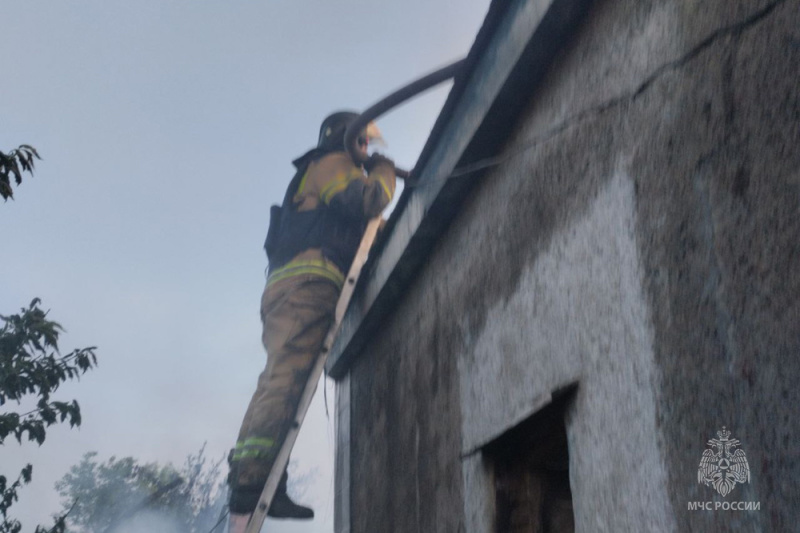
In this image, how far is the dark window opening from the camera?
8.39 feet

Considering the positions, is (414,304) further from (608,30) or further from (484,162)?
(608,30)

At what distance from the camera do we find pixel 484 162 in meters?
3.01

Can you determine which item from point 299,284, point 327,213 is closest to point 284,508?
A: point 299,284

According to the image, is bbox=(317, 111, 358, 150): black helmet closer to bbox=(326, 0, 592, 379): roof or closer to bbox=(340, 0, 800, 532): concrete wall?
bbox=(326, 0, 592, 379): roof

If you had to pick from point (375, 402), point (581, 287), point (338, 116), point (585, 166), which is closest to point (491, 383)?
point (581, 287)

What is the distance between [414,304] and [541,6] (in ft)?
6.17

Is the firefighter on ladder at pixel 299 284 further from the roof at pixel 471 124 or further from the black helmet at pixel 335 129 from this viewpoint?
the roof at pixel 471 124

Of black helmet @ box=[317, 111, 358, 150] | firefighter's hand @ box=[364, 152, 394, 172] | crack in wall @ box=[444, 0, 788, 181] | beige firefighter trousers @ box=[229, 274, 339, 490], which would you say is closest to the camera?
crack in wall @ box=[444, 0, 788, 181]

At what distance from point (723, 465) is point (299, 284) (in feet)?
12.3

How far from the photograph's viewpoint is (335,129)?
19.1 ft

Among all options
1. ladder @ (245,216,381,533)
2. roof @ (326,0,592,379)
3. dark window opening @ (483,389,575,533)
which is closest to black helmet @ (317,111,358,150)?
ladder @ (245,216,381,533)

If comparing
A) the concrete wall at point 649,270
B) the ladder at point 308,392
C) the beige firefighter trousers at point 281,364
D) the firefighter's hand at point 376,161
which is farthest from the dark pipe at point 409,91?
the concrete wall at point 649,270

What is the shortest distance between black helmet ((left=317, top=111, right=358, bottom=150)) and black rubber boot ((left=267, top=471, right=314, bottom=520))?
246 cm

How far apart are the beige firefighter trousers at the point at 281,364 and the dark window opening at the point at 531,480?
7.33ft
